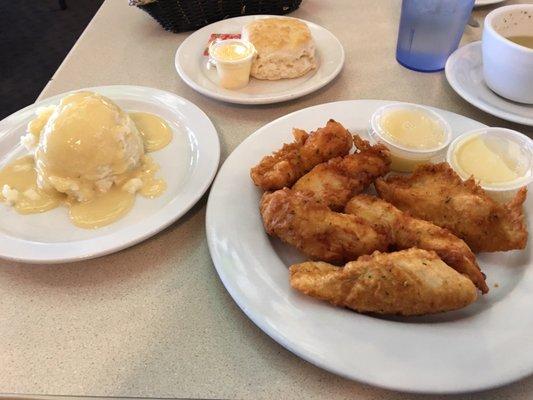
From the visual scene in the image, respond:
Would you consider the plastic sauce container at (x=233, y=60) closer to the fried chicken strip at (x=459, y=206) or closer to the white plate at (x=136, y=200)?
the white plate at (x=136, y=200)

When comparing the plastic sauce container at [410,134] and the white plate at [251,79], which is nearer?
the plastic sauce container at [410,134]

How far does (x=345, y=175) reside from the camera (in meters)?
1.17

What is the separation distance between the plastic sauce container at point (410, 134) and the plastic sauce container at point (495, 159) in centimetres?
5

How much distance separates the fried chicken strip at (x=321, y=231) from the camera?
3.28 feet

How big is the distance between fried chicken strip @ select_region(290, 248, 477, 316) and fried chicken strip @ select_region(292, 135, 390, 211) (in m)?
0.26

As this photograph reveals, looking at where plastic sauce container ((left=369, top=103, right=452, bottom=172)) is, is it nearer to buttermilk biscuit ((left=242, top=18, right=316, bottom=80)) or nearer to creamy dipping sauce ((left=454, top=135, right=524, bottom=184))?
creamy dipping sauce ((left=454, top=135, right=524, bottom=184))

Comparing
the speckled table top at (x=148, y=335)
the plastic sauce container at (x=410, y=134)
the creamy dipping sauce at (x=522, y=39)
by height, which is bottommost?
the speckled table top at (x=148, y=335)

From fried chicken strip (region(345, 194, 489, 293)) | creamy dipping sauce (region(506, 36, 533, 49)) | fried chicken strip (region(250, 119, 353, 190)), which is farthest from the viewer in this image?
creamy dipping sauce (region(506, 36, 533, 49))

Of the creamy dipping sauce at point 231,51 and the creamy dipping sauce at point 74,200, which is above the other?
the creamy dipping sauce at point 231,51

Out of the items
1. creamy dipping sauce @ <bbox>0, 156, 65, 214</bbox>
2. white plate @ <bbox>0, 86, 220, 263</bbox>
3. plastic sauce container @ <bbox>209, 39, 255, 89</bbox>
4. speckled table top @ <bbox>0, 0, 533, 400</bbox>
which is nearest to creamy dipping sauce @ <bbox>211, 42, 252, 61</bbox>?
plastic sauce container @ <bbox>209, 39, 255, 89</bbox>

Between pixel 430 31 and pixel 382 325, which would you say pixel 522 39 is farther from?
pixel 382 325

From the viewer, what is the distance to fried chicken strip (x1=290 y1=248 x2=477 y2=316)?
2.86 ft

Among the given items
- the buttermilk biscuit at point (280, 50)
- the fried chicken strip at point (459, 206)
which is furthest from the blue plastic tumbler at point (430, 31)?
the fried chicken strip at point (459, 206)

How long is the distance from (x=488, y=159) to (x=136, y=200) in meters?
0.98
